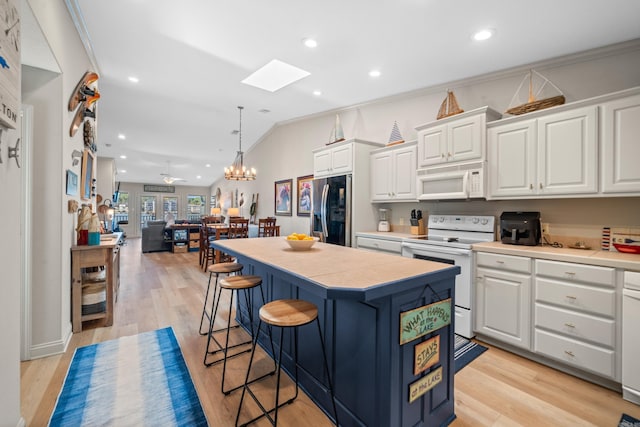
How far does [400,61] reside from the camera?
3014mm

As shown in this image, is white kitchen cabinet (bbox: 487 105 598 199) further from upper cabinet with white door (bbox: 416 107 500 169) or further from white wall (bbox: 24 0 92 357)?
white wall (bbox: 24 0 92 357)

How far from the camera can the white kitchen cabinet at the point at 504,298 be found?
7.55 feet

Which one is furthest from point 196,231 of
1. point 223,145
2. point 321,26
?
point 321,26

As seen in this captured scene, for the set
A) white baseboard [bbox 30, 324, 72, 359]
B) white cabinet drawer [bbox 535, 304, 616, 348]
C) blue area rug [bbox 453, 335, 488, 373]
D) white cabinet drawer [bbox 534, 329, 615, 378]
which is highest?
white cabinet drawer [bbox 535, 304, 616, 348]

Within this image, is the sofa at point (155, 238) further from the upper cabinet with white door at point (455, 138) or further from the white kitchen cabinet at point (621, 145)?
the white kitchen cabinet at point (621, 145)

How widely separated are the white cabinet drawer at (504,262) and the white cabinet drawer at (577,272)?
0.09 m

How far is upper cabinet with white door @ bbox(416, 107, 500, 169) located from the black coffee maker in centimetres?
64

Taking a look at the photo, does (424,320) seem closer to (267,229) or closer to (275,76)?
(275,76)

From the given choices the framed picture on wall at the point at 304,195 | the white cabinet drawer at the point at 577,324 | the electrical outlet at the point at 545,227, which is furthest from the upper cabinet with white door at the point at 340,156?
the white cabinet drawer at the point at 577,324

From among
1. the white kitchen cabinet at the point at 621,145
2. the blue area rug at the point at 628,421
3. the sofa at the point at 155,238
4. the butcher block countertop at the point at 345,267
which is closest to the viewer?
the butcher block countertop at the point at 345,267

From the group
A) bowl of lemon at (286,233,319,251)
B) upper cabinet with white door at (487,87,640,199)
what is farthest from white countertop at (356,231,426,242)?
bowl of lemon at (286,233,319,251)

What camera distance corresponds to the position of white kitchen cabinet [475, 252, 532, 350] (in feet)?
7.55

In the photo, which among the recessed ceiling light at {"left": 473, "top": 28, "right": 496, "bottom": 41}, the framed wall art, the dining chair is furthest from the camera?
the dining chair

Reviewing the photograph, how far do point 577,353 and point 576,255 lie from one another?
70 centimetres
